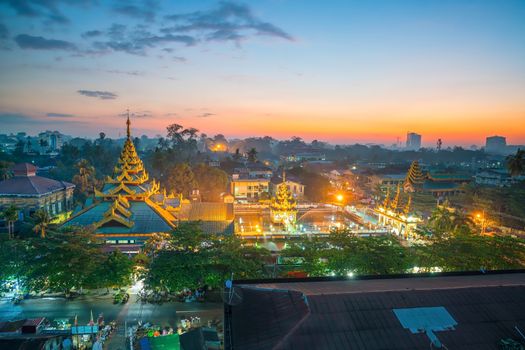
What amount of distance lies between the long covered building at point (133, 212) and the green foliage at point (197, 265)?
251 inches

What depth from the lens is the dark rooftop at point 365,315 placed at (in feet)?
38.7

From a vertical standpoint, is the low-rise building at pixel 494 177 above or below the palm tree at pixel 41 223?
above

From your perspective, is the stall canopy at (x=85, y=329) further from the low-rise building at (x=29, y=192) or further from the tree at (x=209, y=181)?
the tree at (x=209, y=181)

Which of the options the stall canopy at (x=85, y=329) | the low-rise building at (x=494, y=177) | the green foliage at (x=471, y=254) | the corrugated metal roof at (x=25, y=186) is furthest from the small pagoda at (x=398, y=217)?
the low-rise building at (x=494, y=177)

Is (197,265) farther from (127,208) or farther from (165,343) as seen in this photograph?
(127,208)

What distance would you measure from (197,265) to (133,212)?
12513 mm

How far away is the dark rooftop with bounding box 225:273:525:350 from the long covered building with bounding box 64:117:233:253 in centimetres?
1714

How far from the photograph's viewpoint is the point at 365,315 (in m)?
12.6

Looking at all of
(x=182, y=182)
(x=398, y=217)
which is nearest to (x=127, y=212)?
(x=182, y=182)

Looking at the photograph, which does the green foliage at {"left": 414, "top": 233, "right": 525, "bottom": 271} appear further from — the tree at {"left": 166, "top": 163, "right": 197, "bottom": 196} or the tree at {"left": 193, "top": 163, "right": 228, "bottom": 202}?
the tree at {"left": 193, "top": 163, "right": 228, "bottom": 202}

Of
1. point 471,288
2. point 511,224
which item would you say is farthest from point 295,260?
point 511,224

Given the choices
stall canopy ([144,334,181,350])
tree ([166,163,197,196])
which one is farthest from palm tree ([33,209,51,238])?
tree ([166,163,197,196])

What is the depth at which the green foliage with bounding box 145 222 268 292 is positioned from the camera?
69.2 ft

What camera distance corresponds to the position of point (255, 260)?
22.5 m
